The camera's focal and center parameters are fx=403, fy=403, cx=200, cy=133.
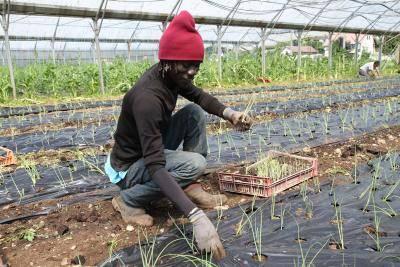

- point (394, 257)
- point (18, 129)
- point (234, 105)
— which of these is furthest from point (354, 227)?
point (234, 105)

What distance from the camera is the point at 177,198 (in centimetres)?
183

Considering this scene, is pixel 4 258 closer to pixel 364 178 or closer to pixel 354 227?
pixel 354 227

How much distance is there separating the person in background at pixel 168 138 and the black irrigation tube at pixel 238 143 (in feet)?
2.59

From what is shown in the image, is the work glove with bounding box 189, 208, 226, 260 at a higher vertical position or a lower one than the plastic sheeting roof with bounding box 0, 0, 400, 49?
lower

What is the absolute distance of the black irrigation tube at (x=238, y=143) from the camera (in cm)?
304

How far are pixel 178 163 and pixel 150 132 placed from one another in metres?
0.38

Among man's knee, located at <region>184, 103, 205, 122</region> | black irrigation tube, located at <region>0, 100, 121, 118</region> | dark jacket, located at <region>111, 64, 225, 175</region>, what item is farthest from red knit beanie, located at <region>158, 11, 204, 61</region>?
Result: black irrigation tube, located at <region>0, 100, 121, 118</region>

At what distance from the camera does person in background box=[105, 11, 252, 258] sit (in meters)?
1.88

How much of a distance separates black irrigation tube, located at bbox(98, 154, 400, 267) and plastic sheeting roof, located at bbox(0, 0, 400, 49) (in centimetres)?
797

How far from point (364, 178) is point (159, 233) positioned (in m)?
1.56

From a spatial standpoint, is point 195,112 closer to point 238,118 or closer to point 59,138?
point 238,118

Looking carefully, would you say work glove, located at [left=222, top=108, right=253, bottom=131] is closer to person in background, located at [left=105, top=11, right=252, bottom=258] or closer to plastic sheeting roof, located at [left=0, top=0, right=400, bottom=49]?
person in background, located at [left=105, top=11, right=252, bottom=258]

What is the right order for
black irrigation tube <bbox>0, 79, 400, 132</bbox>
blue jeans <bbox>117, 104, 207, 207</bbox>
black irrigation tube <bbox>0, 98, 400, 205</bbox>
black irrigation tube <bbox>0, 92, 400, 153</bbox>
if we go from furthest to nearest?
black irrigation tube <bbox>0, 79, 400, 132</bbox>, black irrigation tube <bbox>0, 92, 400, 153</bbox>, black irrigation tube <bbox>0, 98, 400, 205</bbox>, blue jeans <bbox>117, 104, 207, 207</bbox>

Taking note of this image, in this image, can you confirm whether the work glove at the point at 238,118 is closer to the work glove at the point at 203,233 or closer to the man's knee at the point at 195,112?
the man's knee at the point at 195,112
